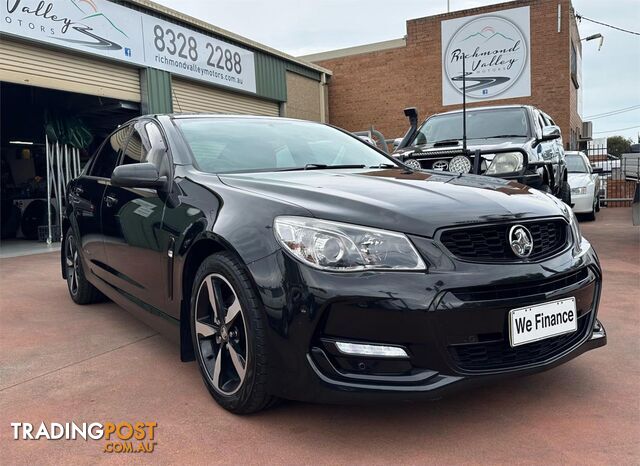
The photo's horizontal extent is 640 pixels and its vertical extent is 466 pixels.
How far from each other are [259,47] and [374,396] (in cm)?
1297

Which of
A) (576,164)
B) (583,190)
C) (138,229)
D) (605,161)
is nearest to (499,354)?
(138,229)

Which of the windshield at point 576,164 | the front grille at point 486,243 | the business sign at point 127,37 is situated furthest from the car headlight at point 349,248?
the windshield at point 576,164

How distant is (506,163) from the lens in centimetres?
534

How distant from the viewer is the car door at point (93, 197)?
388 cm

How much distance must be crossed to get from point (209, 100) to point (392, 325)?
37.4ft

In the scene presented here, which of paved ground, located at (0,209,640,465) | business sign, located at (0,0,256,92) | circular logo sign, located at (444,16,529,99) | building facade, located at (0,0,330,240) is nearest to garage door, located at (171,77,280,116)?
building facade, located at (0,0,330,240)

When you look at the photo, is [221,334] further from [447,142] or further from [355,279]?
[447,142]

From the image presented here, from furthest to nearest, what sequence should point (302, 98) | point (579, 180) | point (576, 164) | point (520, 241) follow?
1. point (302, 98)
2. point (576, 164)
3. point (579, 180)
4. point (520, 241)

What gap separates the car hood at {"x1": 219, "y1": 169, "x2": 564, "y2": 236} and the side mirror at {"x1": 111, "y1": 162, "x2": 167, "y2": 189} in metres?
0.37

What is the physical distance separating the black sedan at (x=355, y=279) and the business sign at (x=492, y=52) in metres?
14.4

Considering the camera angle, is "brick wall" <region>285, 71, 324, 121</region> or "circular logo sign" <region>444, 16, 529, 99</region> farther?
"circular logo sign" <region>444, 16, 529, 99</region>

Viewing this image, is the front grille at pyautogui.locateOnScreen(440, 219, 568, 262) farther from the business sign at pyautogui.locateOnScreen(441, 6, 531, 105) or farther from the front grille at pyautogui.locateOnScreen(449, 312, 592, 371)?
the business sign at pyautogui.locateOnScreen(441, 6, 531, 105)

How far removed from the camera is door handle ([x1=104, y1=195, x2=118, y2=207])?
3.54 metres

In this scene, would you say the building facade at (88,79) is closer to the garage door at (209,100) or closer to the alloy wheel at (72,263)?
the garage door at (209,100)
